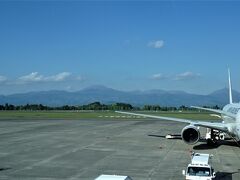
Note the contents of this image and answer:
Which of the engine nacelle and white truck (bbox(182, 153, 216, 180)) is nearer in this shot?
white truck (bbox(182, 153, 216, 180))

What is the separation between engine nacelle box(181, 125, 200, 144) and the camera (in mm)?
32669

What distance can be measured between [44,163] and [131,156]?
19.3 feet

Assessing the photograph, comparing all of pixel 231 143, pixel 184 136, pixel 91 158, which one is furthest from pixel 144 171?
pixel 231 143

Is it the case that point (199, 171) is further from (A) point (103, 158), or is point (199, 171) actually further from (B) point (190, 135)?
(B) point (190, 135)

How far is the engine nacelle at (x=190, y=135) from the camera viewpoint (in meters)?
32.7

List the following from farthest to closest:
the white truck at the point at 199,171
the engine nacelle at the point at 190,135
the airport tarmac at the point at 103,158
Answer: the engine nacelle at the point at 190,135
the airport tarmac at the point at 103,158
the white truck at the point at 199,171

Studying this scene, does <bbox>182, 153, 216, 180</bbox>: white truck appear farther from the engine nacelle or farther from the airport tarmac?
the engine nacelle

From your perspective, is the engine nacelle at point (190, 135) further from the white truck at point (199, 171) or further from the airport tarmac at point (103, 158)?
the white truck at point (199, 171)

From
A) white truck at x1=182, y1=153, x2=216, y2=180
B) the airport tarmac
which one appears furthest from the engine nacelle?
white truck at x1=182, y1=153, x2=216, y2=180

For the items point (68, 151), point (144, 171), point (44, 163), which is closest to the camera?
point (144, 171)

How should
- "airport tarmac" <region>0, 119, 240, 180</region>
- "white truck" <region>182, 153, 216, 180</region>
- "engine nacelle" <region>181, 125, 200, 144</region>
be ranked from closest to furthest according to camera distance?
"white truck" <region>182, 153, 216, 180</region> < "airport tarmac" <region>0, 119, 240, 180</region> < "engine nacelle" <region>181, 125, 200, 144</region>

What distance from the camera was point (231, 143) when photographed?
1457 inches

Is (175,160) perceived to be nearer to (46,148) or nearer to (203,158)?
(203,158)

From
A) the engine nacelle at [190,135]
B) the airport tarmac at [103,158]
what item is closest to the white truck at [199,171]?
the airport tarmac at [103,158]
